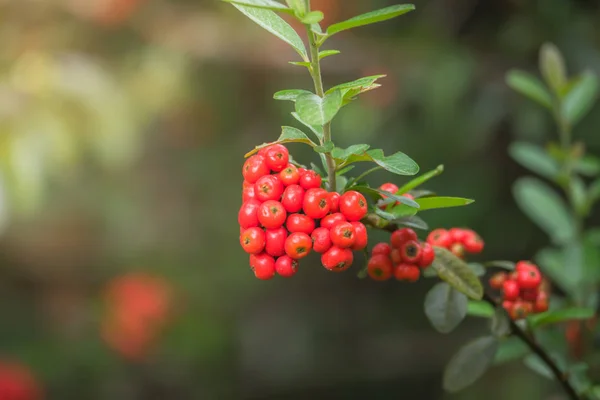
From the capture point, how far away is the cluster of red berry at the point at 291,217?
2.14 ft

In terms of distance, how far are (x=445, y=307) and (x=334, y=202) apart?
229 mm

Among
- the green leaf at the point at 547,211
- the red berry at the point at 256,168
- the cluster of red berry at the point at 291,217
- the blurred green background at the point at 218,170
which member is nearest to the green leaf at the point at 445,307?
the cluster of red berry at the point at 291,217

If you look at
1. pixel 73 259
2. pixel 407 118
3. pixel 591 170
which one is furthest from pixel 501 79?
pixel 73 259

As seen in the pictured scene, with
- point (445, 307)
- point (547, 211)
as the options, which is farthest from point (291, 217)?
point (547, 211)

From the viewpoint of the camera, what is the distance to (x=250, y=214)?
679 mm

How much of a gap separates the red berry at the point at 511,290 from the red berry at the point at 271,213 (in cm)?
32

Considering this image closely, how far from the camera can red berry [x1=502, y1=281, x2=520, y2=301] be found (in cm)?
79

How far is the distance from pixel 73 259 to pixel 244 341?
1.05 meters

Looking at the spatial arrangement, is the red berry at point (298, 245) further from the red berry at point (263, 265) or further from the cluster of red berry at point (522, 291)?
the cluster of red berry at point (522, 291)

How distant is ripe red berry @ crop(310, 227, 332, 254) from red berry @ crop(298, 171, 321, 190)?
0.15 ft

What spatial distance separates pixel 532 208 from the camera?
1315mm

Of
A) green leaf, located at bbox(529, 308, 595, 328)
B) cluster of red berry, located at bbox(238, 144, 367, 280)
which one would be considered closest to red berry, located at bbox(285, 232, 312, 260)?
cluster of red berry, located at bbox(238, 144, 367, 280)

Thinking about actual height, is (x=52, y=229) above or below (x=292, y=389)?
above

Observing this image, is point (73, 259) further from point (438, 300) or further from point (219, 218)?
point (438, 300)
